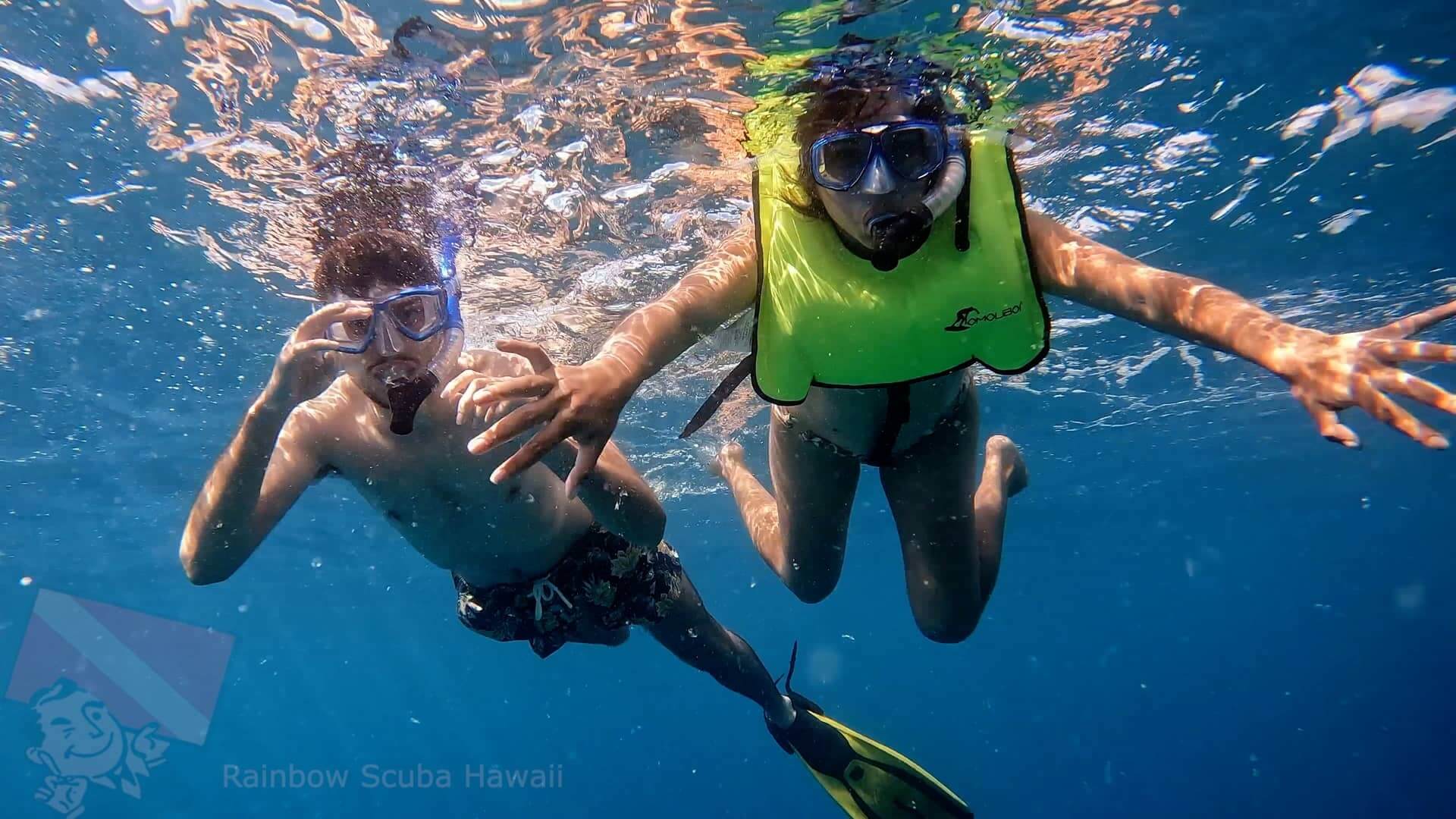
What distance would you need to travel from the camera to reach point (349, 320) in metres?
4.93

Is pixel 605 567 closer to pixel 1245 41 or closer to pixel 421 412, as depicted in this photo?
pixel 421 412

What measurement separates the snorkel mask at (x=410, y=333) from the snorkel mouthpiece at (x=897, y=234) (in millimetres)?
2962

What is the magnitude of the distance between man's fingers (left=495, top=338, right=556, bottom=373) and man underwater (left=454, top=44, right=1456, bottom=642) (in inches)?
3.8

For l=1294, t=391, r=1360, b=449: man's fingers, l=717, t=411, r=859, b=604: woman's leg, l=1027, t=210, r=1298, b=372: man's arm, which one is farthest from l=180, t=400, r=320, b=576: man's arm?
l=1294, t=391, r=1360, b=449: man's fingers

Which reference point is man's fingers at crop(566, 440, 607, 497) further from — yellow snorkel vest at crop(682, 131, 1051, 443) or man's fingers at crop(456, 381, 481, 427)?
yellow snorkel vest at crop(682, 131, 1051, 443)

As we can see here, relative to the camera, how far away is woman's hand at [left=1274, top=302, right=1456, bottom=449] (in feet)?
8.25

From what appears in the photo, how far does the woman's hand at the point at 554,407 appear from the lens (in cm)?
277

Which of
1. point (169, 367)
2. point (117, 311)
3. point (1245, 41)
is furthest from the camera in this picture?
point (169, 367)

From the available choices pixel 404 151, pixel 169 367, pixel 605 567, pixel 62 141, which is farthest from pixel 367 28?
pixel 169 367

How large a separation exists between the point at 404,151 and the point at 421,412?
12.0 feet

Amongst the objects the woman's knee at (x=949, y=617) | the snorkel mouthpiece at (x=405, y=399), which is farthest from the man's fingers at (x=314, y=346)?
the woman's knee at (x=949, y=617)

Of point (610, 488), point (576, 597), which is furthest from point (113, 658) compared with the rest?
point (610, 488)

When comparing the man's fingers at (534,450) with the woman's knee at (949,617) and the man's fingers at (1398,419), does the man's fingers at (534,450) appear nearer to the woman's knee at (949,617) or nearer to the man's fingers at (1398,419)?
the man's fingers at (1398,419)

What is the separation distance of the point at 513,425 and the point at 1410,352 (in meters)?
3.19
